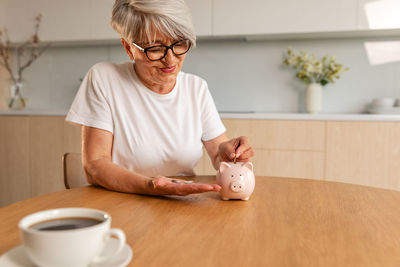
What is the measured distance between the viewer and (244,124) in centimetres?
274

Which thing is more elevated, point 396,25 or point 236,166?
point 396,25

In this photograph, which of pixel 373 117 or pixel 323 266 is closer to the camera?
pixel 323 266

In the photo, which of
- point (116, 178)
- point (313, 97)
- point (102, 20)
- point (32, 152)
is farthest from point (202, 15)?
point (116, 178)

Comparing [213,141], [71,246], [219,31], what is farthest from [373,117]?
[71,246]

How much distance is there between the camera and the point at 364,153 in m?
2.55

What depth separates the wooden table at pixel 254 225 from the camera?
595mm

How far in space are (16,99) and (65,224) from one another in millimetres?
3463

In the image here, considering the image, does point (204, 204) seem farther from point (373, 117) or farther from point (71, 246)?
point (373, 117)

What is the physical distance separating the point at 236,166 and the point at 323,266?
413 millimetres

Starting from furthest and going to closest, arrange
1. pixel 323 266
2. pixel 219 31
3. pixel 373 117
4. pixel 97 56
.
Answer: pixel 97 56
pixel 219 31
pixel 373 117
pixel 323 266

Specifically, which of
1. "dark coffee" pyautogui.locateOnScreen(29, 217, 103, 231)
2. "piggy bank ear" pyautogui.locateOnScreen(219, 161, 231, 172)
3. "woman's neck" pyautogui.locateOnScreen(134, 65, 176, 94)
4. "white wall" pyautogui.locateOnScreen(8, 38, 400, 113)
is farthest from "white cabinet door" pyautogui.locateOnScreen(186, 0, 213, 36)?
"dark coffee" pyautogui.locateOnScreen(29, 217, 103, 231)

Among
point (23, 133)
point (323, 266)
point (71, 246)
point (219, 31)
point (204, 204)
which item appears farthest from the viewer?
point (23, 133)

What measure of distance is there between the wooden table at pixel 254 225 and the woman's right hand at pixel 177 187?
0.08 ft

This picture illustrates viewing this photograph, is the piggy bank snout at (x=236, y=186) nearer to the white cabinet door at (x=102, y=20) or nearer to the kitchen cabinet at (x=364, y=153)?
the kitchen cabinet at (x=364, y=153)
